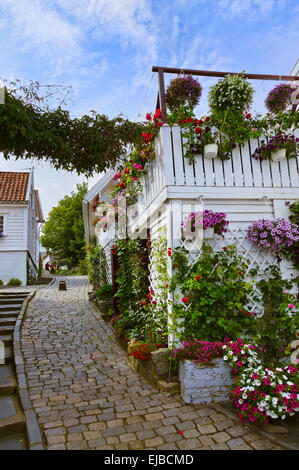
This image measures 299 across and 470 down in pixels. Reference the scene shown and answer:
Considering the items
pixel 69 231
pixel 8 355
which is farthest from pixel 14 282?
pixel 69 231

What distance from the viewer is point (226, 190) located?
4828 millimetres

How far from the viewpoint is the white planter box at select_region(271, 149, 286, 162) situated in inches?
192

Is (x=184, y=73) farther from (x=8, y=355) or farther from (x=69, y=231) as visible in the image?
(x=69, y=231)

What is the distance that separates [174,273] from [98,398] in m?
1.97

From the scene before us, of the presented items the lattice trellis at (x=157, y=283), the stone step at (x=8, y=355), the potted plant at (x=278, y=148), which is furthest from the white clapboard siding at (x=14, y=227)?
the potted plant at (x=278, y=148)

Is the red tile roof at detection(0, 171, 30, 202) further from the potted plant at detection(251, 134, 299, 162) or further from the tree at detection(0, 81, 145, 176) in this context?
the potted plant at detection(251, 134, 299, 162)

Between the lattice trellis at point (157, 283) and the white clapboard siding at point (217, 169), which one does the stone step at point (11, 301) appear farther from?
the white clapboard siding at point (217, 169)

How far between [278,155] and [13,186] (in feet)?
52.5

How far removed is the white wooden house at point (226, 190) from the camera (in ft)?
15.3

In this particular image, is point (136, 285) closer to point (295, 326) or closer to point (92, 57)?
point (295, 326)

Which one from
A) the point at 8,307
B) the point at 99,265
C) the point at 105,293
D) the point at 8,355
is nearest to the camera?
the point at 8,355

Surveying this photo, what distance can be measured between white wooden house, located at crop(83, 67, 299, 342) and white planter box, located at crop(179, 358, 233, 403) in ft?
3.44

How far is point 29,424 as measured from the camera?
3518mm
